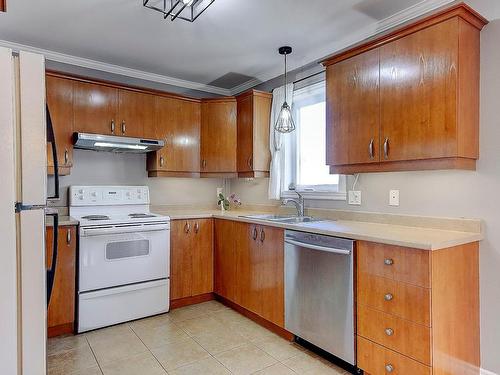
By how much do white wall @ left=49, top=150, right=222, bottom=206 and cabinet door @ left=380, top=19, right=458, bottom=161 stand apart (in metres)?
2.42

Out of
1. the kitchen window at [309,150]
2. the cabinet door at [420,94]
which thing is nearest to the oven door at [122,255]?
A: the kitchen window at [309,150]

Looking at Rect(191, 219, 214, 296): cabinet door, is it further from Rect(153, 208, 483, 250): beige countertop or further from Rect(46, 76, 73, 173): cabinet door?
Rect(46, 76, 73, 173): cabinet door

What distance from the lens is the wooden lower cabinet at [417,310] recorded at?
173 centimetres

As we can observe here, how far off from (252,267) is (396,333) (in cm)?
134

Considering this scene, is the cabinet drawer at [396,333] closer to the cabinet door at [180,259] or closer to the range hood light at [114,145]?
the cabinet door at [180,259]

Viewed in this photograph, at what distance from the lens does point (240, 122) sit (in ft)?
12.1

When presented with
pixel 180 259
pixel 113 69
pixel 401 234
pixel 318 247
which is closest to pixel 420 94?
pixel 401 234

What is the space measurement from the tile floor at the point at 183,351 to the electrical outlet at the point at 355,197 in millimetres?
1191

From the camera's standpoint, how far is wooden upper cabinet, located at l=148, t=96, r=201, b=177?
3537 mm

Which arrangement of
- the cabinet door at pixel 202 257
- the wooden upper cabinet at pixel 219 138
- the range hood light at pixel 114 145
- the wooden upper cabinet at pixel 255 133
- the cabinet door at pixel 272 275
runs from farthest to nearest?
1. the wooden upper cabinet at pixel 219 138
2. the wooden upper cabinet at pixel 255 133
3. the cabinet door at pixel 202 257
4. the range hood light at pixel 114 145
5. the cabinet door at pixel 272 275

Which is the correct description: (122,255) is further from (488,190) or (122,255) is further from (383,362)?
(488,190)

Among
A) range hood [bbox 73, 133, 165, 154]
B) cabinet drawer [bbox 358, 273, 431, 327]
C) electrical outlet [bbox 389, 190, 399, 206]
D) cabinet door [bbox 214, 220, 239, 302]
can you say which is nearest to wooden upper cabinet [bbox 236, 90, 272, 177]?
cabinet door [bbox 214, 220, 239, 302]

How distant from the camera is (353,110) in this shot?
2402 millimetres

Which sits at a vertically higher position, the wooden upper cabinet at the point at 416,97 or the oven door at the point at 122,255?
the wooden upper cabinet at the point at 416,97
